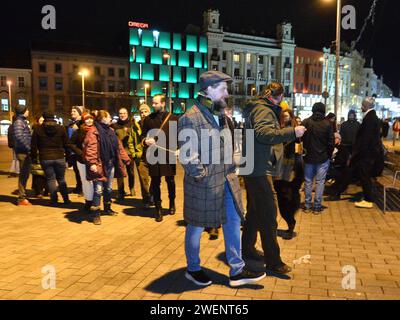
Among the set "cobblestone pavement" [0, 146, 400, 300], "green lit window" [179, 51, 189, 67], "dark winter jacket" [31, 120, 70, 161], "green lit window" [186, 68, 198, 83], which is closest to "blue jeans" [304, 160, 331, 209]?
"cobblestone pavement" [0, 146, 400, 300]

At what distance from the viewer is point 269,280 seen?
4406mm

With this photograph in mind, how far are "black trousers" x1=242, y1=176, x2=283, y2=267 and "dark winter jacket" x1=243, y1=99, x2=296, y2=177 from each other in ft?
0.39

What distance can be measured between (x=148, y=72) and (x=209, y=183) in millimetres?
66526

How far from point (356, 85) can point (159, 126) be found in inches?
4380

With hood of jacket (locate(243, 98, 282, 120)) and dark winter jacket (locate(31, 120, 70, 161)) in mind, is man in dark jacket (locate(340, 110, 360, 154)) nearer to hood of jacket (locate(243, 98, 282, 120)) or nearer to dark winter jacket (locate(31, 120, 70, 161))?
hood of jacket (locate(243, 98, 282, 120))

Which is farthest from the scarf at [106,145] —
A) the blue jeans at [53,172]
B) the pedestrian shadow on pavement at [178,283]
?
the pedestrian shadow on pavement at [178,283]

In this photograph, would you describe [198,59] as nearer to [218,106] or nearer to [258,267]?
[258,267]

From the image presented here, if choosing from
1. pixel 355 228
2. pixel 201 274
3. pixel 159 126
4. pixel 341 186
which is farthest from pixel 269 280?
pixel 341 186

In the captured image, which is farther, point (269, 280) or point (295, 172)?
point (295, 172)

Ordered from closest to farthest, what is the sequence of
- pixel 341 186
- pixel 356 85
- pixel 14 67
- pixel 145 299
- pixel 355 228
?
pixel 145 299
pixel 355 228
pixel 341 186
pixel 14 67
pixel 356 85

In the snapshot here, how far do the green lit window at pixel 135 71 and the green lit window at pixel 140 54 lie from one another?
0.89m

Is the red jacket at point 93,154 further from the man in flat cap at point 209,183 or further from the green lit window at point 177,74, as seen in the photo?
the green lit window at point 177,74

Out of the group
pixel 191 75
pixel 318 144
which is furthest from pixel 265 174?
pixel 191 75

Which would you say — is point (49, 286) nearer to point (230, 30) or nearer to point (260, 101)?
point (260, 101)
